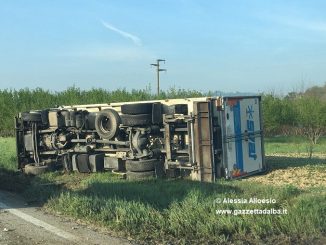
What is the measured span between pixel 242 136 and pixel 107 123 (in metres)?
3.57

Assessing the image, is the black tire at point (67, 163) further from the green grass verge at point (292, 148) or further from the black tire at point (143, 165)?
the green grass verge at point (292, 148)

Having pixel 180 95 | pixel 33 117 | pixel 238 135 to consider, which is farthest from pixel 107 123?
pixel 180 95

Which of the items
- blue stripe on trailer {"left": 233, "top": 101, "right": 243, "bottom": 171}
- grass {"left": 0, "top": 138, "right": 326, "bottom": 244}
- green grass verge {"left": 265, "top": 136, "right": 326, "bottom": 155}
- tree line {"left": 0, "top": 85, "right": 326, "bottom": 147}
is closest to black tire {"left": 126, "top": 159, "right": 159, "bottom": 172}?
grass {"left": 0, "top": 138, "right": 326, "bottom": 244}

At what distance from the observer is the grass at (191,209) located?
21.1 feet

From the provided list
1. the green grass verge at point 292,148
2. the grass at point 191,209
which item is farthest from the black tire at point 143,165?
the green grass verge at point 292,148

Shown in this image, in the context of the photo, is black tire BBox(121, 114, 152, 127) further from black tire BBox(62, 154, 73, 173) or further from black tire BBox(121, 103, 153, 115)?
black tire BBox(62, 154, 73, 173)

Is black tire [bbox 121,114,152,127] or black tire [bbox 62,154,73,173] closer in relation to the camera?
black tire [bbox 121,114,152,127]

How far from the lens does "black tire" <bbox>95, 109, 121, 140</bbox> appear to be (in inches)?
500

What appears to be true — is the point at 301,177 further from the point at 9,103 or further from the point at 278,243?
the point at 9,103

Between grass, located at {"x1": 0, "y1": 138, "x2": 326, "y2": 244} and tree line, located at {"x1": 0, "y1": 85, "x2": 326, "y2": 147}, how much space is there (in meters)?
26.1

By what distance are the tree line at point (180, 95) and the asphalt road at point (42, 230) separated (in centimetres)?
2830

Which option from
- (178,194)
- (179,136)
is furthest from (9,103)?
(178,194)

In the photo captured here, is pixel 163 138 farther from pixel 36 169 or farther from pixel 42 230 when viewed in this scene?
pixel 42 230

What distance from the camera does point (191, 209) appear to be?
7414mm
